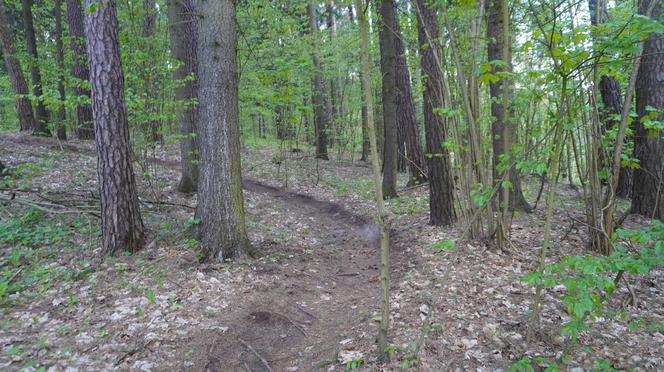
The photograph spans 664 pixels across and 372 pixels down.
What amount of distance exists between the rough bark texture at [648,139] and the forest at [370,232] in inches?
1.6

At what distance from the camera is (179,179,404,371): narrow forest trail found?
11.9 ft

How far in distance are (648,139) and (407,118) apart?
18.1 ft

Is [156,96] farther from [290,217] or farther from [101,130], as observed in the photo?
[290,217]

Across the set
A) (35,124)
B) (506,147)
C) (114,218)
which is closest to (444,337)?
(506,147)

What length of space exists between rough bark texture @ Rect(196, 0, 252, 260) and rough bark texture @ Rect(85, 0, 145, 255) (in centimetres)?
107

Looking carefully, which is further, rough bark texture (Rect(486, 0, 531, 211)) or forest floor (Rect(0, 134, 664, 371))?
rough bark texture (Rect(486, 0, 531, 211))

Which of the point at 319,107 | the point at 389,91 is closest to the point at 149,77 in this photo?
the point at 389,91

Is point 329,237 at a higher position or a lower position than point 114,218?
lower

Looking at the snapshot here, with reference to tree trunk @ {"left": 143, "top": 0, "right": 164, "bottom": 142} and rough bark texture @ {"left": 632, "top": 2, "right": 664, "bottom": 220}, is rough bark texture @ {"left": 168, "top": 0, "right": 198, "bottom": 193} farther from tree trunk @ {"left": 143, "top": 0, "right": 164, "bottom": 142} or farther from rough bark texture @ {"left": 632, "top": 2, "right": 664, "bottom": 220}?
rough bark texture @ {"left": 632, "top": 2, "right": 664, "bottom": 220}

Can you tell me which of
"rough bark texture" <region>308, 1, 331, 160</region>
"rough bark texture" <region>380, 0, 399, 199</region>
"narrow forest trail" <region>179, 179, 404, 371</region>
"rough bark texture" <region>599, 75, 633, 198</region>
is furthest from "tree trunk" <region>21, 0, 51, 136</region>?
"rough bark texture" <region>599, 75, 633, 198</region>

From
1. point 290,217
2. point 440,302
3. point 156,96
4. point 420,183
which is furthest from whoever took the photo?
point 420,183

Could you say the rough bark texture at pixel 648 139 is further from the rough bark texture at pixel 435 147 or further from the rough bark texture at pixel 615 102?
the rough bark texture at pixel 435 147

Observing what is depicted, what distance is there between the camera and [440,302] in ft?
13.5

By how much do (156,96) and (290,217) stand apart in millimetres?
3722
